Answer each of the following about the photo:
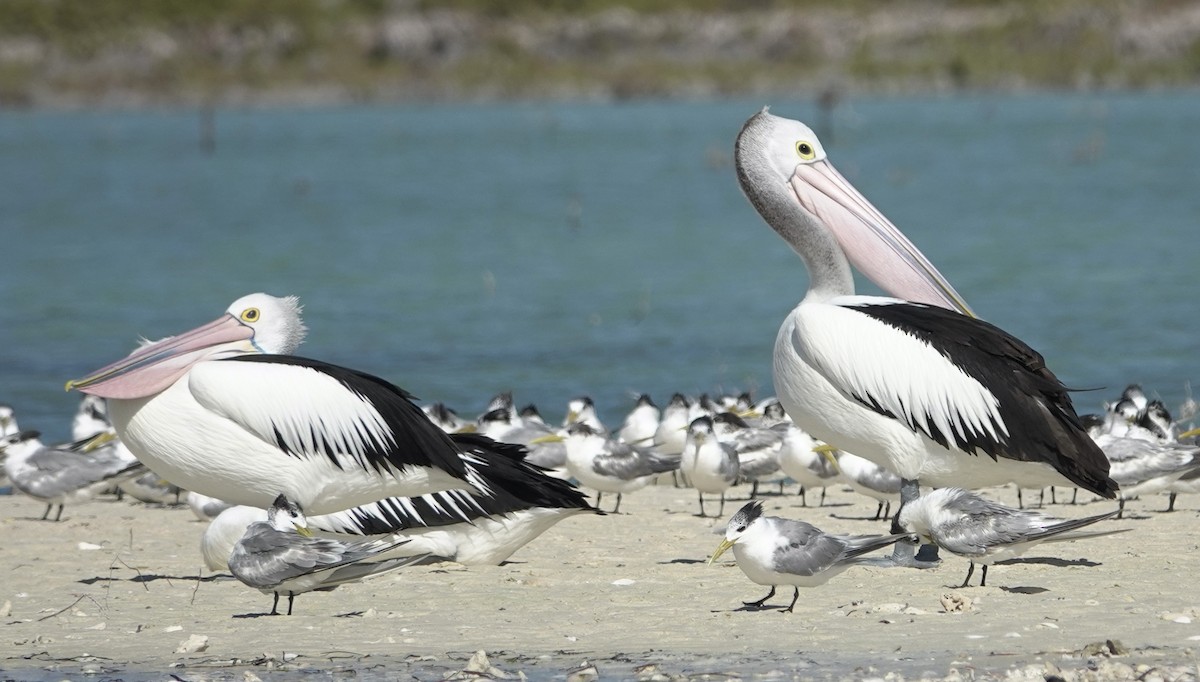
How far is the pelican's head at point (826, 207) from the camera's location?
744 cm

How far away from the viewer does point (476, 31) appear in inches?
3351

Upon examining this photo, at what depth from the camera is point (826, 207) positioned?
295 inches

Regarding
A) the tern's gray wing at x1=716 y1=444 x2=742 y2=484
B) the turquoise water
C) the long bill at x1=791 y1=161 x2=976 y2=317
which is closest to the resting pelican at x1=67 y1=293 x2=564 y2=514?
the long bill at x1=791 y1=161 x2=976 y2=317

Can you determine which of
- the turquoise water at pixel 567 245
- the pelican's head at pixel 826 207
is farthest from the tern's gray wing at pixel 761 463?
the turquoise water at pixel 567 245

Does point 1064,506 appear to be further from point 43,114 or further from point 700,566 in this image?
point 43,114

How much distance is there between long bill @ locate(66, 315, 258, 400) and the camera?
6906mm

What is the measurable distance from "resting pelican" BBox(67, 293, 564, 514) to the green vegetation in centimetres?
6464

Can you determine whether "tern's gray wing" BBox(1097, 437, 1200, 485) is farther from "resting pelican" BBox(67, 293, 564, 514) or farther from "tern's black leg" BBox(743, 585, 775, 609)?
"resting pelican" BBox(67, 293, 564, 514)

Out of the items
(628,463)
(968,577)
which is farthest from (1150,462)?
(628,463)

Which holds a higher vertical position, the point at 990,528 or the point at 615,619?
the point at 990,528

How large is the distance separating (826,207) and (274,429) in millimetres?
2483

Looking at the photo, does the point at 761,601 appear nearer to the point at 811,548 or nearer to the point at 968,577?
the point at 811,548

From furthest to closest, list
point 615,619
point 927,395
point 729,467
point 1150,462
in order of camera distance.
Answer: point 729,467, point 1150,462, point 927,395, point 615,619

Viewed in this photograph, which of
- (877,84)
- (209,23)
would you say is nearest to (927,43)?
(877,84)
